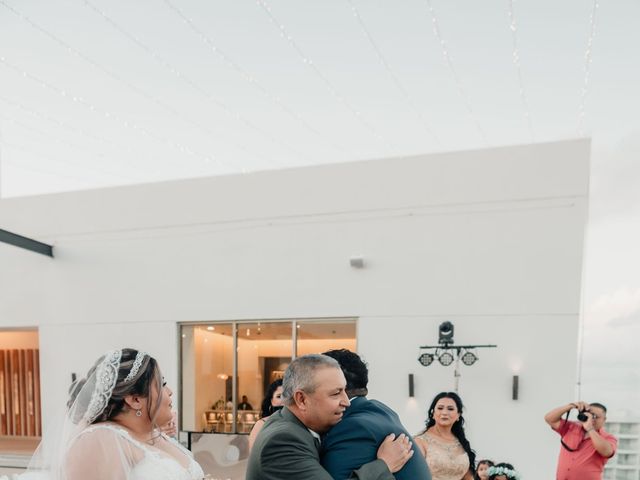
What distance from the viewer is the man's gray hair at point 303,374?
215 centimetres

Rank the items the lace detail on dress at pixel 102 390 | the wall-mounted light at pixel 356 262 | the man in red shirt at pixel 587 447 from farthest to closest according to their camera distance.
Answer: the wall-mounted light at pixel 356 262 < the man in red shirt at pixel 587 447 < the lace detail on dress at pixel 102 390

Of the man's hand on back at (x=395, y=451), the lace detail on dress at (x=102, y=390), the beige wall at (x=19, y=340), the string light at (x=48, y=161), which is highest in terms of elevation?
the string light at (x=48, y=161)

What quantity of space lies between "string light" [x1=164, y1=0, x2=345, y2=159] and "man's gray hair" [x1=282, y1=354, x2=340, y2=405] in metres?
4.62

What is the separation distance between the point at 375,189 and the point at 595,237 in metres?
4.15

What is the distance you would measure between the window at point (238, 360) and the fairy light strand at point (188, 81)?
2.44m

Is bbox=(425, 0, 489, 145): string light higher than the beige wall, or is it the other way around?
bbox=(425, 0, 489, 145): string light

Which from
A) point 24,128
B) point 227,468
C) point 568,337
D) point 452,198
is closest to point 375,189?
point 452,198

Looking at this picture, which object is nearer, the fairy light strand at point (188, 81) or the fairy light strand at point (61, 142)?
the fairy light strand at point (188, 81)

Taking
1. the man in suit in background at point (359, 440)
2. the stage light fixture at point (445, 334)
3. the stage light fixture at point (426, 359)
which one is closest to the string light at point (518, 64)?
the stage light fixture at point (445, 334)

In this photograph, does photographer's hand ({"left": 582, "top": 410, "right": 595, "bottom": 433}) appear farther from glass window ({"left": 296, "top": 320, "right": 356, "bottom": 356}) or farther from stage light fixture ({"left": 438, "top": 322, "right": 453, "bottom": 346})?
glass window ({"left": 296, "top": 320, "right": 356, "bottom": 356})

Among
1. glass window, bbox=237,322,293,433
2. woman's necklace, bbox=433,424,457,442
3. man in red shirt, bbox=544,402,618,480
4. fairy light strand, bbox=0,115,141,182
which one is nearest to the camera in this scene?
woman's necklace, bbox=433,424,457,442

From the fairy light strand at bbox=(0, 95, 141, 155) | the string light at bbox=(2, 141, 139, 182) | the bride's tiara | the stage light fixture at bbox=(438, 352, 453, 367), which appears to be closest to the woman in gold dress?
the bride's tiara

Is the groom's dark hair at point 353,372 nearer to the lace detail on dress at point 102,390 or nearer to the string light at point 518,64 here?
the lace detail on dress at point 102,390

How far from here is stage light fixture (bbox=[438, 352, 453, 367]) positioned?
7770mm
